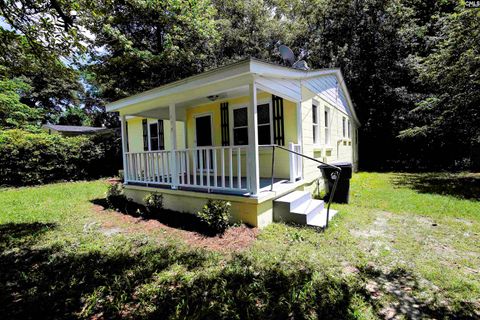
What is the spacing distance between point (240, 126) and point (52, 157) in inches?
401

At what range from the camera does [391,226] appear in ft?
16.2

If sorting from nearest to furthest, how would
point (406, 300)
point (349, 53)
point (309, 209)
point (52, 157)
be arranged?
point (406, 300), point (309, 209), point (52, 157), point (349, 53)

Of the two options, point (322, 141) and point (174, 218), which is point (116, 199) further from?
point (322, 141)

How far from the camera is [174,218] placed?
5516mm

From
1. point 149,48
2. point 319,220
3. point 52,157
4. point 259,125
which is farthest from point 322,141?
point 149,48

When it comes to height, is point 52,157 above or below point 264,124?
below

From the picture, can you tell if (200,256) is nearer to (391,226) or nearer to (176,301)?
(176,301)

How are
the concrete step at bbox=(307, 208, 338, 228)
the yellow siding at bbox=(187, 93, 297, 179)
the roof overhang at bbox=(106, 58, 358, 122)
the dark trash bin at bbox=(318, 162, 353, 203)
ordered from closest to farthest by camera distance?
1. the roof overhang at bbox=(106, 58, 358, 122)
2. the concrete step at bbox=(307, 208, 338, 228)
3. the dark trash bin at bbox=(318, 162, 353, 203)
4. the yellow siding at bbox=(187, 93, 297, 179)

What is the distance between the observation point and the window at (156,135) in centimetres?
1060

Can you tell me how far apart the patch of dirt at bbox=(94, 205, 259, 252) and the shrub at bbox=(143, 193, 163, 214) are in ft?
1.42

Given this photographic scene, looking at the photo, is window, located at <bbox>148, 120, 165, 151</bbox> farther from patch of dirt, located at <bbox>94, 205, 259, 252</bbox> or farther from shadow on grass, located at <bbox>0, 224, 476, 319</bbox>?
shadow on grass, located at <bbox>0, 224, 476, 319</bbox>

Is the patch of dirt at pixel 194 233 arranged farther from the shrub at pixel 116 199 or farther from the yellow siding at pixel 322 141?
the yellow siding at pixel 322 141

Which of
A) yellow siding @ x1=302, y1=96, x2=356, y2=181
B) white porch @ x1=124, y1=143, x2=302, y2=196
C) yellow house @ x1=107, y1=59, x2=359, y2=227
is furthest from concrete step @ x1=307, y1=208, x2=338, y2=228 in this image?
yellow siding @ x1=302, y1=96, x2=356, y2=181

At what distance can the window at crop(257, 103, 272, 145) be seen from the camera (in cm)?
701
